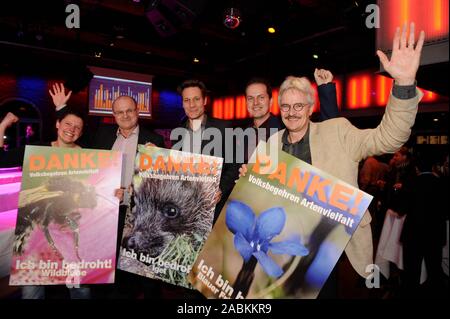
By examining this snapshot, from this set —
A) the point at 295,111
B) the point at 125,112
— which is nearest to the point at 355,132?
the point at 295,111

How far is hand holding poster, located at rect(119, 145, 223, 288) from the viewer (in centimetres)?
170

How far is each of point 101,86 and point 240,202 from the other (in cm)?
697

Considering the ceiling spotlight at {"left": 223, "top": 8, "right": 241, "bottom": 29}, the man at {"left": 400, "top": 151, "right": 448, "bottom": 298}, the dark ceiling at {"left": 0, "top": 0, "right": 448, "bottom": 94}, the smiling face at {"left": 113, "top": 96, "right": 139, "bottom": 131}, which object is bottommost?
the man at {"left": 400, "top": 151, "right": 448, "bottom": 298}

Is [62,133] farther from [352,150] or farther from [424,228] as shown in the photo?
[424,228]

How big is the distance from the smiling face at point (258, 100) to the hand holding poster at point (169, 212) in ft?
1.79

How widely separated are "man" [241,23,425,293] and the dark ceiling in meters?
2.68

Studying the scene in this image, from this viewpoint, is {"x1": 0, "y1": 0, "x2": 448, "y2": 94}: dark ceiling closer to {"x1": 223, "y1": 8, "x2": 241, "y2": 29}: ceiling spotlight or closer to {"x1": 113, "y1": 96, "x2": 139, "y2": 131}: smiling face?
{"x1": 223, "y1": 8, "x2": 241, "y2": 29}: ceiling spotlight

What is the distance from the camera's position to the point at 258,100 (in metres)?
2.06

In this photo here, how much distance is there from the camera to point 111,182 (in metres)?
1.78

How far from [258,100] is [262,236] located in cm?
98

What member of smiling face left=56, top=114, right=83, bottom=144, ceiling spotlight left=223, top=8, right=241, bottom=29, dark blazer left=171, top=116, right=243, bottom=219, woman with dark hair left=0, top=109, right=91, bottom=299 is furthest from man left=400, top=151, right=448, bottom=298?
smiling face left=56, top=114, right=83, bottom=144

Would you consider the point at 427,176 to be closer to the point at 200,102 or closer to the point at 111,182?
the point at 200,102

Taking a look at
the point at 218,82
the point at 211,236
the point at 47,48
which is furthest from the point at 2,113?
the point at 211,236

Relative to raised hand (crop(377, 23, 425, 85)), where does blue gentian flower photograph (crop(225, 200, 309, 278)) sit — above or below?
below
